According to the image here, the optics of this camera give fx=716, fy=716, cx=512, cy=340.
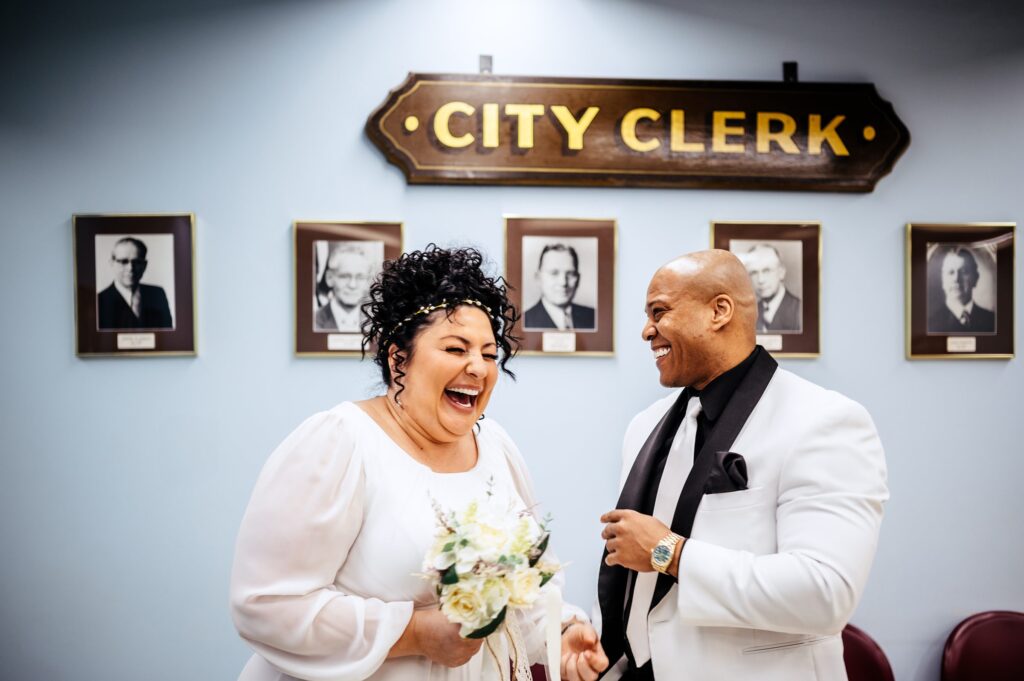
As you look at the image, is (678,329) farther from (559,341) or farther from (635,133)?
(635,133)

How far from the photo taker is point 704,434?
2.07 m

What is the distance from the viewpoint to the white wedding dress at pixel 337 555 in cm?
162

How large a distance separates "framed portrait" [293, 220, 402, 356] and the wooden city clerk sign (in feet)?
1.07

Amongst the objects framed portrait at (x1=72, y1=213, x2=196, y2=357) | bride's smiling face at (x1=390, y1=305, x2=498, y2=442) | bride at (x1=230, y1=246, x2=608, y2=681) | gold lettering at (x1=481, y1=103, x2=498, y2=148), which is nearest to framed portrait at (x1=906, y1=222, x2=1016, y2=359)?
gold lettering at (x1=481, y1=103, x2=498, y2=148)

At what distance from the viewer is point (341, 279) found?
10.0 ft

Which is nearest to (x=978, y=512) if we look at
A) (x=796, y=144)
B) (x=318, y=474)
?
(x=796, y=144)

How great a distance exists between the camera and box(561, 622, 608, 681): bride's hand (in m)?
1.99

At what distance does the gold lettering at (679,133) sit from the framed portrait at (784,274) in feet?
1.21

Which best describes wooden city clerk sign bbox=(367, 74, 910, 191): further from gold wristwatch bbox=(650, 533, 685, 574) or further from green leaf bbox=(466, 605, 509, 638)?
green leaf bbox=(466, 605, 509, 638)

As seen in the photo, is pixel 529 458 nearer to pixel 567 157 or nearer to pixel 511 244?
pixel 511 244

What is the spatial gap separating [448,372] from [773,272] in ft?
6.16

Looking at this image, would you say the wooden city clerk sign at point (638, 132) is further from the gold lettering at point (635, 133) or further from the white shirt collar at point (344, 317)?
the white shirt collar at point (344, 317)

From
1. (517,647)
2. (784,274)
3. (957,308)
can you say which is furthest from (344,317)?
(957,308)

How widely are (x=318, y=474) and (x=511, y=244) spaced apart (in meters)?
1.64
